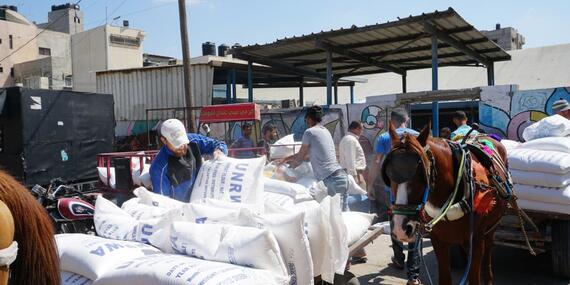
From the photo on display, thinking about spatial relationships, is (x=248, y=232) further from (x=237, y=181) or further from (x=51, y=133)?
(x=51, y=133)

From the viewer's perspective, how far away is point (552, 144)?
16.0ft

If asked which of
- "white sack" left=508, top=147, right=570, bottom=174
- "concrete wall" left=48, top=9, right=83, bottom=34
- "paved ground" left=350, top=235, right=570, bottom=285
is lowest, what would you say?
"paved ground" left=350, top=235, right=570, bottom=285

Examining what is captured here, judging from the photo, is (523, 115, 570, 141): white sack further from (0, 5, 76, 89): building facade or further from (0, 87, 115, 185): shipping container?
(0, 5, 76, 89): building facade

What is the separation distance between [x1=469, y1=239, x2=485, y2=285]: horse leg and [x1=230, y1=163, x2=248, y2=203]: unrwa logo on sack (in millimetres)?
1778

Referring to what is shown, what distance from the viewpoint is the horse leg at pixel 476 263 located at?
11.0 ft

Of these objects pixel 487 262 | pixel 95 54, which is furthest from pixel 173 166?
pixel 95 54

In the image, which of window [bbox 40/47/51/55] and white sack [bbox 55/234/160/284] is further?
window [bbox 40/47/51/55]

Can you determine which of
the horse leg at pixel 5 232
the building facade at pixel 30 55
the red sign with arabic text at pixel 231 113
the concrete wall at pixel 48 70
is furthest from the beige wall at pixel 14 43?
the horse leg at pixel 5 232

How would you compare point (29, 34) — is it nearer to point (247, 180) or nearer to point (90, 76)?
point (90, 76)

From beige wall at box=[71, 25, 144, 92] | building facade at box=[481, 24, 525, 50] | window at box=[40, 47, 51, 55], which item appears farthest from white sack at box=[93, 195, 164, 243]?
window at box=[40, 47, 51, 55]

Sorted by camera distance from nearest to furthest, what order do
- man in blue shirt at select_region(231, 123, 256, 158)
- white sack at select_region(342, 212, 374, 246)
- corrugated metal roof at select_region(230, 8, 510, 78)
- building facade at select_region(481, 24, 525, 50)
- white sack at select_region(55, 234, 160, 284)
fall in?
white sack at select_region(55, 234, 160, 284)
white sack at select_region(342, 212, 374, 246)
man in blue shirt at select_region(231, 123, 256, 158)
corrugated metal roof at select_region(230, 8, 510, 78)
building facade at select_region(481, 24, 525, 50)

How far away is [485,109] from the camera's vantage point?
36.1 feet

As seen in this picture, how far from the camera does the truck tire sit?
4.75m

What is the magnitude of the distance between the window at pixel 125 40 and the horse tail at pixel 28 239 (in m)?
34.6
